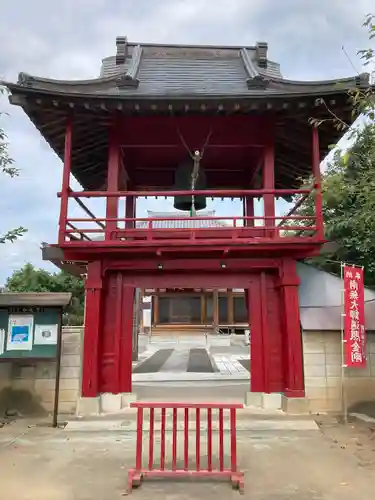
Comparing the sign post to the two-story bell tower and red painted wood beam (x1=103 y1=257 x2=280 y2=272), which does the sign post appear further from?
red painted wood beam (x1=103 y1=257 x2=280 y2=272)

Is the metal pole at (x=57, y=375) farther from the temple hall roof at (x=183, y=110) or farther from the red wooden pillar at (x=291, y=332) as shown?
the red wooden pillar at (x=291, y=332)

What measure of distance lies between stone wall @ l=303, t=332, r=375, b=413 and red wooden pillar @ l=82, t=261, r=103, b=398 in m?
4.15

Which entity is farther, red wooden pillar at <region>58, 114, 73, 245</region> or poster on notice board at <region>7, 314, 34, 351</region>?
red wooden pillar at <region>58, 114, 73, 245</region>

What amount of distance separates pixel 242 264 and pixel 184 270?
1.21 m

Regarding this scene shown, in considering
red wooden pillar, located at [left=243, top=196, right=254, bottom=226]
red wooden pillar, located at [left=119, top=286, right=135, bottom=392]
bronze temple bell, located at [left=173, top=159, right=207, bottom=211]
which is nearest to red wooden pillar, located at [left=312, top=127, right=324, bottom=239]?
bronze temple bell, located at [left=173, top=159, right=207, bottom=211]

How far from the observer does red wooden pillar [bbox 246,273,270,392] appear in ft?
28.6

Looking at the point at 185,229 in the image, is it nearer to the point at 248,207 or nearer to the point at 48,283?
the point at 248,207

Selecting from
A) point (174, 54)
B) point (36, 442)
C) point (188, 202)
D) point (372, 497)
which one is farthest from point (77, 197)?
point (372, 497)

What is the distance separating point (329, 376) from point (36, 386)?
19.0 feet

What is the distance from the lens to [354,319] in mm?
8445

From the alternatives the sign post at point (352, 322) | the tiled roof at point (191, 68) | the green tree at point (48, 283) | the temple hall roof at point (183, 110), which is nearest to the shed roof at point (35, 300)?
the temple hall roof at point (183, 110)

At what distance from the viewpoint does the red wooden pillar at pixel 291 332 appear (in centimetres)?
836

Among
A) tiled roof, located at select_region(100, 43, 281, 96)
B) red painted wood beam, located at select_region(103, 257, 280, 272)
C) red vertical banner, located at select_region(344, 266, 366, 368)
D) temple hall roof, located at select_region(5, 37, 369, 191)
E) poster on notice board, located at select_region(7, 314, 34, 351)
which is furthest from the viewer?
tiled roof, located at select_region(100, 43, 281, 96)

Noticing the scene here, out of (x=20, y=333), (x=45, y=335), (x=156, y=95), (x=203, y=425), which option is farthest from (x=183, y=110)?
(x=203, y=425)
